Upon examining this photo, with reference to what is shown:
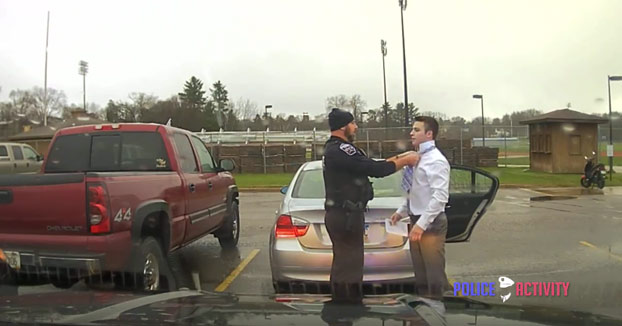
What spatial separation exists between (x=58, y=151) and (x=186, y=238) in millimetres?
1979

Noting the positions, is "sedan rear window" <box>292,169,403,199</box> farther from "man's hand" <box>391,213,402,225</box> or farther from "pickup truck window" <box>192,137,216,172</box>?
"pickup truck window" <box>192,137,216,172</box>

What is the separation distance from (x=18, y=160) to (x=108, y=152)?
1684cm

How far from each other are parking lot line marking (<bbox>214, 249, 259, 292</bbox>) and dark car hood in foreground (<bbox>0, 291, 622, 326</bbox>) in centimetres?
280

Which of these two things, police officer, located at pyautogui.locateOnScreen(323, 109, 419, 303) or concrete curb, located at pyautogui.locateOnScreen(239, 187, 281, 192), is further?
concrete curb, located at pyautogui.locateOnScreen(239, 187, 281, 192)

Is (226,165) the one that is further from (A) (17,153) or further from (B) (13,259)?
(A) (17,153)

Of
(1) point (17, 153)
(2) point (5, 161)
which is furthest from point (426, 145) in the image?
(1) point (17, 153)

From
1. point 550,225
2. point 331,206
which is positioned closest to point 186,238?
point 331,206

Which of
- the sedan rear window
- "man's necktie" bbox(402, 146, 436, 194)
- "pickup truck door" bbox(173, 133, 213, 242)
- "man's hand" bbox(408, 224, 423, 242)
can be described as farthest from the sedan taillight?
"pickup truck door" bbox(173, 133, 213, 242)

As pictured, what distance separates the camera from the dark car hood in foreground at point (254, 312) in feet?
8.34

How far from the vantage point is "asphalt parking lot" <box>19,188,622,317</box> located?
5648mm

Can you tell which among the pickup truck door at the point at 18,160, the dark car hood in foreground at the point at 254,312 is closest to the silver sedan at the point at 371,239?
the dark car hood in foreground at the point at 254,312

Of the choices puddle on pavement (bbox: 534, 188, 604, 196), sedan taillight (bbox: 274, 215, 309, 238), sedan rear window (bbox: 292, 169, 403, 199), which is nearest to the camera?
sedan taillight (bbox: 274, 215, 309, 238)

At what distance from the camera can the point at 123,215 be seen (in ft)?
15.0

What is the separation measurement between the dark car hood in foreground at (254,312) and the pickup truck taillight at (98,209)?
1.20 m
